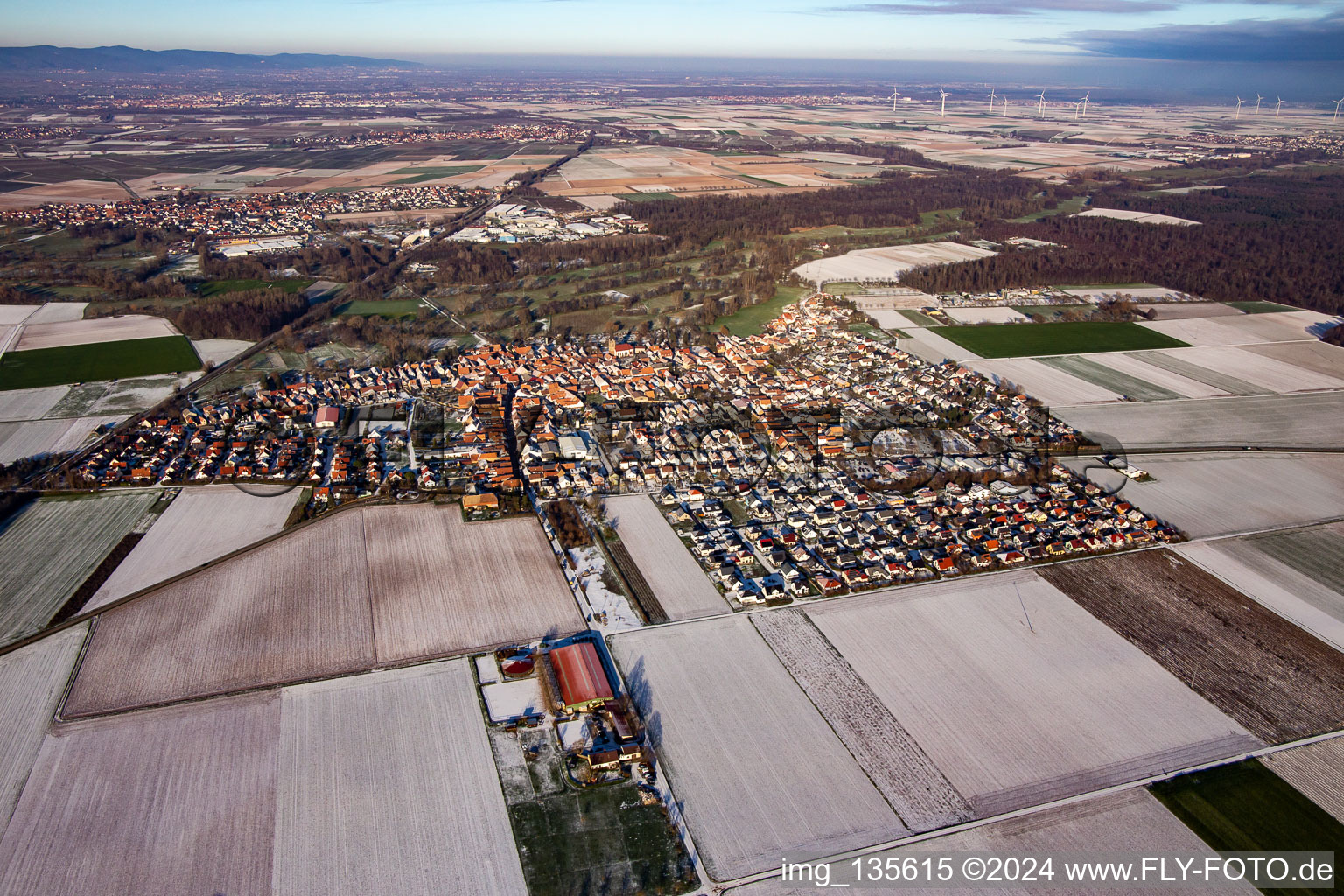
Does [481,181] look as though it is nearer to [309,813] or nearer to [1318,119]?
[309,813]

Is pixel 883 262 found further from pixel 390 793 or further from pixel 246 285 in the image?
pixel 390 793

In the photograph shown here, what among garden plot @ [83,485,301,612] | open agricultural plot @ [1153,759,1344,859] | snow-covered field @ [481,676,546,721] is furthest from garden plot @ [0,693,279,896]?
open agricultural plot @ [1153,759,1344,859]

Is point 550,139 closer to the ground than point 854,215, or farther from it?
farther from it

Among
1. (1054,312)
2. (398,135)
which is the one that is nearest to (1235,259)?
(1054,312)

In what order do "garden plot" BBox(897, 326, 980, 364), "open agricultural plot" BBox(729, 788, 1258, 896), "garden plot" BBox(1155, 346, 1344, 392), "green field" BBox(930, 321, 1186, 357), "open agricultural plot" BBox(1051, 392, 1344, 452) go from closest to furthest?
"open agricultural plot" BBox(729, 788, 1258, 896), "open agricultural plot" BBox(1051, 392, 1344, 452), "garden plot" BBox(1155, 346, 1344, 392), "garden plot" BBox(897, 326, 980, 364), "green field" BBox(930, 321, 1186, 357)

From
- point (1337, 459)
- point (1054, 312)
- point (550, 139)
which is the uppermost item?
point (550, 139)

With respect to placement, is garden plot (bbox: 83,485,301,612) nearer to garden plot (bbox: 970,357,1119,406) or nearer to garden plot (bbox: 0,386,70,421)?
garden plot (bbox: 0,386,70,421)

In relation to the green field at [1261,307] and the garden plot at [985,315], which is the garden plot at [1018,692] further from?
the green field at [1261,307]

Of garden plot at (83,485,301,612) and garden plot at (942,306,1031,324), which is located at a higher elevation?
garden plot at (942,306,1031,324)
